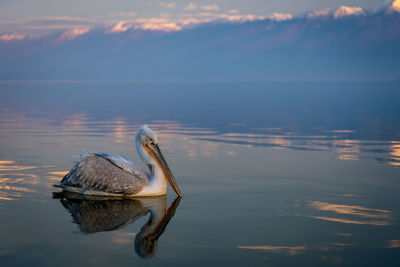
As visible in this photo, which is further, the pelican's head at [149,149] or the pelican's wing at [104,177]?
the pelican's head at [149,149]

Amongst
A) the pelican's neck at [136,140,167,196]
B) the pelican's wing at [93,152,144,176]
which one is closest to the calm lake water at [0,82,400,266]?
the pelican's neck at [136,140,167,196]

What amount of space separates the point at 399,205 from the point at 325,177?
7.85 ft

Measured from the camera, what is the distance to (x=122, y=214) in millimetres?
8297

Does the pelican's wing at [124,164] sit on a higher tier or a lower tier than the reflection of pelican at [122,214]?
higher

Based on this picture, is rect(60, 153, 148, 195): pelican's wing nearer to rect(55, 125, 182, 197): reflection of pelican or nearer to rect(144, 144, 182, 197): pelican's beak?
rect(55, 125, 182, 197): reflection of pelican

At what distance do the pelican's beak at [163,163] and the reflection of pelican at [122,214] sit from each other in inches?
10.3

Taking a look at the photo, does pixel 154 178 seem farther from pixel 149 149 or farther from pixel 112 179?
pixel 112 179

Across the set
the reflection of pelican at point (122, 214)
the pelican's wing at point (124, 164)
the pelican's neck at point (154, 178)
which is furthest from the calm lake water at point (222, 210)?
the pelican's wing at point (124, 164)

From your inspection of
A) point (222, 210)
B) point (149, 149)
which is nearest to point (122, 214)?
point (222, 210)

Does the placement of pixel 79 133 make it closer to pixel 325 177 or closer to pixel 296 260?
pixel 325 177

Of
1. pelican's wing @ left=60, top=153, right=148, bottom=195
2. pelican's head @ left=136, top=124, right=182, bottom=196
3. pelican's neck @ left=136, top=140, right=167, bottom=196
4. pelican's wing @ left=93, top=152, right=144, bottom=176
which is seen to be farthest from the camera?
pelican's head @ left=136, top=124, right=182, bottom=196

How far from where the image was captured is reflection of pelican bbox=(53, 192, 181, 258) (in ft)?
23.3

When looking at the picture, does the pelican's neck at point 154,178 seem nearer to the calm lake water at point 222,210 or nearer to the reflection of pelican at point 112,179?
the reflection of pelican at point 112,179

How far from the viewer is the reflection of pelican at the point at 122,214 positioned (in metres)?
7.11
